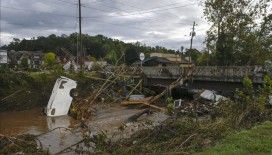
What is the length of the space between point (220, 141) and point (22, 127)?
18.4 meters

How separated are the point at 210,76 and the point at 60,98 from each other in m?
11.3

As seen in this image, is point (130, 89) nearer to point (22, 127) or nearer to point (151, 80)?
point (151, 80)

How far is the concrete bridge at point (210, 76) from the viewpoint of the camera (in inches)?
1134

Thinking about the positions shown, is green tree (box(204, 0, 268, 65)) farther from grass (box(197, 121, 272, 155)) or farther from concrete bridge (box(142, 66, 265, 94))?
grass (box(197, 121, 272, 155))

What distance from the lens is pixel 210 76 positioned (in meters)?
33.5

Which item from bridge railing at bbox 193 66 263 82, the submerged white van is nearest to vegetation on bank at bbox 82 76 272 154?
bridge railing at bbox 193 66 263 82

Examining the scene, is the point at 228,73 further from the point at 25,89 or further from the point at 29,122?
the point at 25,89

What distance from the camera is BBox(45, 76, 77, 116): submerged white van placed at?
32.7 metres

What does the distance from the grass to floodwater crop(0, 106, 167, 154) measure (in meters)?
7.86

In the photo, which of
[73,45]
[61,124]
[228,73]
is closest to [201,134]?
[61,124]

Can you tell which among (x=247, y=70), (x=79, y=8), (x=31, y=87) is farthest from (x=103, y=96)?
(x=79, y=8)

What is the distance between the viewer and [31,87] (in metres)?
40.3

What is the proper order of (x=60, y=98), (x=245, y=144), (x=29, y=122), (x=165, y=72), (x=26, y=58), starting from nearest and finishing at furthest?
(x=245, y=144) < (x=29, y=122) < (x=60, y=98) < (x=165, y=72) < (x=26, y=58)

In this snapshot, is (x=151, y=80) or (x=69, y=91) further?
(x=151, y=80)
